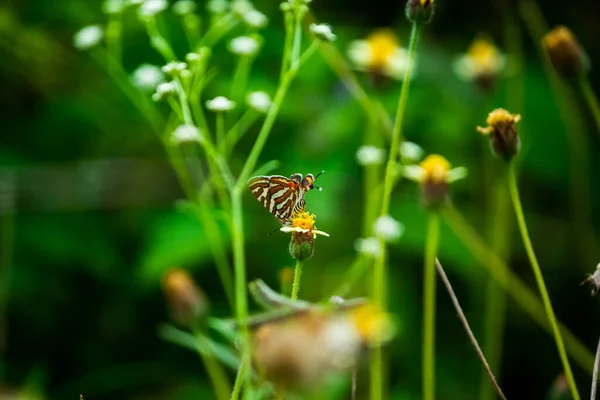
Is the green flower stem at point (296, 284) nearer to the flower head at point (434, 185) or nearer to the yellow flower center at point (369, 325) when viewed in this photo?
the yellow flower center at point (369, 325)

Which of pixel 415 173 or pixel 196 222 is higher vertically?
pixel 415 173

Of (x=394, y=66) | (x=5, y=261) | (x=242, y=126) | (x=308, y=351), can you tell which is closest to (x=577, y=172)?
(x=394, y=66)

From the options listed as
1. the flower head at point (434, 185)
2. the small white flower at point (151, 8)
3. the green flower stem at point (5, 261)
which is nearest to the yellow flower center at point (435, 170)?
the flower head at point (434, 185)

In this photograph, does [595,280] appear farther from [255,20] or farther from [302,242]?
[255,20]

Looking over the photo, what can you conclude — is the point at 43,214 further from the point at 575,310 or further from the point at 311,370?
the point at 311,370

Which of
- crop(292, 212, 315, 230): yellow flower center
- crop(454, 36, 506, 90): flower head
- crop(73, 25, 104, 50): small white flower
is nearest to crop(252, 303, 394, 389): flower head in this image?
crop(292, 212, 315, 230): yellow flower center

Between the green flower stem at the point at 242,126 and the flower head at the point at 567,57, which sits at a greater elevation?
the flower head at the point at 567,57

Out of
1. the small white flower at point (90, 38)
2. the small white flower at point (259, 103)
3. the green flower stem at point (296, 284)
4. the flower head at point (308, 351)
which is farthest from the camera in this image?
the small white flower at point (90, 38)

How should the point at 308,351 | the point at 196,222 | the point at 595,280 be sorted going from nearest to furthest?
1. the point at 308,351
2. the point at 595,280
3. the point at 196,222
